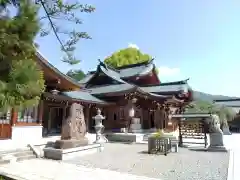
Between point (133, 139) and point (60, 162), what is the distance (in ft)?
26.4

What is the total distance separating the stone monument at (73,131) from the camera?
910cm

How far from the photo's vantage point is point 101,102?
17.1 metres

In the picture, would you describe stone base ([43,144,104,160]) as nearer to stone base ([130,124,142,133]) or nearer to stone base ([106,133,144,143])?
stone base ([106,133,144,143])

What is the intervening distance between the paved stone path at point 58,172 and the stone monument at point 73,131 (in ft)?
5.69

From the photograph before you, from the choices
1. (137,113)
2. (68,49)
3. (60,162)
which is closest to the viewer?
(68,49)

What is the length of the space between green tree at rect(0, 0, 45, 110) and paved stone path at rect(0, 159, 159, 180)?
2.97 m

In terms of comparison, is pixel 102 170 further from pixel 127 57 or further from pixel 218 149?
pixel 127 57

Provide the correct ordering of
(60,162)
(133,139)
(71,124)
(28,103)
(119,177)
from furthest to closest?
(133,139), (71,124), (60,162), (119,177), (28,103)

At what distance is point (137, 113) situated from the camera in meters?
19.9

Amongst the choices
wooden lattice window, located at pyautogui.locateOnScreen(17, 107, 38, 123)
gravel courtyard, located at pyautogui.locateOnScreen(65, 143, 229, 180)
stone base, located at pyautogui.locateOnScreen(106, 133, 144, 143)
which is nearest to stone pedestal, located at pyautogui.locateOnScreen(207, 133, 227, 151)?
gravel courtyard, located at pyautogui.locateOnScreen(65, 143, 229, 180)

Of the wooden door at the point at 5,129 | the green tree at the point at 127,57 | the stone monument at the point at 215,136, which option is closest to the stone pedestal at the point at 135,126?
the stone monument at the point at 215,136

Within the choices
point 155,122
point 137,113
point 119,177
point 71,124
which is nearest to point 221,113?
point 155,122

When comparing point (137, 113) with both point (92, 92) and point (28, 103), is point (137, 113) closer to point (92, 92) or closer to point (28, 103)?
point (92, 92)

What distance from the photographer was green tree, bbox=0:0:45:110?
3311 millimetres
